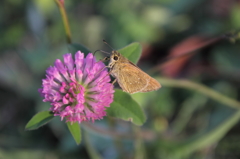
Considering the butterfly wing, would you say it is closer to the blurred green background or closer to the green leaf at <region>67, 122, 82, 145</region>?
the green leaf at <region>67, 122, 82, 145</region>

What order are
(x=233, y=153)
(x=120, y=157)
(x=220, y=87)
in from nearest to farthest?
(x=120, y=157), (x=233, y=153), (x=220, y=87)

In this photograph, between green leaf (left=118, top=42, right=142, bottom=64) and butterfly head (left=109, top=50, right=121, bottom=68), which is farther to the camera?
green leaf (left=118, top=42, right=142, bottom=64)

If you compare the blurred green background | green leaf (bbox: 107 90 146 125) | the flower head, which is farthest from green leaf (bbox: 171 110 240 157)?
the flower head

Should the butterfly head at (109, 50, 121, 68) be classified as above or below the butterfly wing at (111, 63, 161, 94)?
above

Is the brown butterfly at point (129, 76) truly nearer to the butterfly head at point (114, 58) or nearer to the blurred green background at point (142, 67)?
the butterfly head at point (114, 58)

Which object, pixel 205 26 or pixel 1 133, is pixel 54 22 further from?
pixel 205 26

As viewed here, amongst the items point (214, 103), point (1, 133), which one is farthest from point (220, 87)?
point (1, 133)

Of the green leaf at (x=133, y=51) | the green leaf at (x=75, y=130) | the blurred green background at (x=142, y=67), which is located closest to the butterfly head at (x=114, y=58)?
the green leaf at (x=133, y=51)

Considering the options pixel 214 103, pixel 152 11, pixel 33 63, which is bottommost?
pixel 214 103
